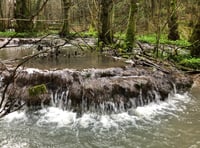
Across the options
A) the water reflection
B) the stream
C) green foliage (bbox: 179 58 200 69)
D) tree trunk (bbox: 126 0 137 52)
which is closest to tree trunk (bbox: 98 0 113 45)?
tree trunk (bbox: 126 0 137 52)

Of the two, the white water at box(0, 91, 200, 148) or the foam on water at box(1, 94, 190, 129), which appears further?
the foam on water at box(1, 94, 190, 129)

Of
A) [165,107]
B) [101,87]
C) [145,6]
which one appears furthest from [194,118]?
[145,6]

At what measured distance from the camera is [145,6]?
22250mm

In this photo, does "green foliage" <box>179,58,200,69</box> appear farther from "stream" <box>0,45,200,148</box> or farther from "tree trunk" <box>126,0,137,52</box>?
"stream" <box>0,45,200,148</box>

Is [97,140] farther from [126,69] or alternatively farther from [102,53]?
[102,53]

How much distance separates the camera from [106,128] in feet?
19.7

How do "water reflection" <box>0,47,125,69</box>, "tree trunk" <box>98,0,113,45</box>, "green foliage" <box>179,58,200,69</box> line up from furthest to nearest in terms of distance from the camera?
1. "tree trunk" <box>98,0,113,45</box>
2. "green foliage" <box>179,58,200,69</box>
3. "water reflection" <box>0,47,125,69</box>

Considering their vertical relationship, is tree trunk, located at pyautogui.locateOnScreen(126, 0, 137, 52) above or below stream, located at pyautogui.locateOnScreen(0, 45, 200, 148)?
above

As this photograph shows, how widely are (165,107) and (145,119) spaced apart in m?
1.10

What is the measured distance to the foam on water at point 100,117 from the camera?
622 centimetres

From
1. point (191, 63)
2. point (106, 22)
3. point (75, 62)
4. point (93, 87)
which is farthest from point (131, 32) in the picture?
point (93, 87)

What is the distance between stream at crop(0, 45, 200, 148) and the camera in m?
5.34

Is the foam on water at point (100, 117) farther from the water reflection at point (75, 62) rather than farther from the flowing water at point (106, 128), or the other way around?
the water reflection at point (75, 62)

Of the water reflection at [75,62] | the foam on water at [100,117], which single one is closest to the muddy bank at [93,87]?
the foam on water at [100,117]
